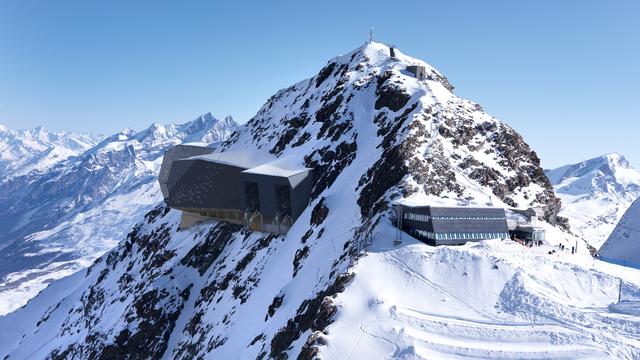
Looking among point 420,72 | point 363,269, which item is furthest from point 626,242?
point 363,269

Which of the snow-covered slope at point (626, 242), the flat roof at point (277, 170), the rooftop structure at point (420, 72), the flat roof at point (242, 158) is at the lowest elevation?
the snow-covered slope at point (626, 242)

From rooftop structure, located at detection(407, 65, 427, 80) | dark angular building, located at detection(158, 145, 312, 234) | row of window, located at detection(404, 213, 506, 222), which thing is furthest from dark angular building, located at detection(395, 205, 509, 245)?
rooftop structure, located at detection(407, 65, 427, 80)

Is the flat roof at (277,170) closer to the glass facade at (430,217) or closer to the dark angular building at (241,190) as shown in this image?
the dark angular building at (241,190)

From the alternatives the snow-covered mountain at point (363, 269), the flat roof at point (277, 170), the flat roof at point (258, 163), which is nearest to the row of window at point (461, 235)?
the snow-covered mountain at point (363, 269)

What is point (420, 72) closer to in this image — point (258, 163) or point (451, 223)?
point (258, 163)

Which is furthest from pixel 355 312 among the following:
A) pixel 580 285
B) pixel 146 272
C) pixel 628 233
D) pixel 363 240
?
pixel 628 233

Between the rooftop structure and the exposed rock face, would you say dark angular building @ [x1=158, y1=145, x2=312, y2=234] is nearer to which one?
the exposed rock face
